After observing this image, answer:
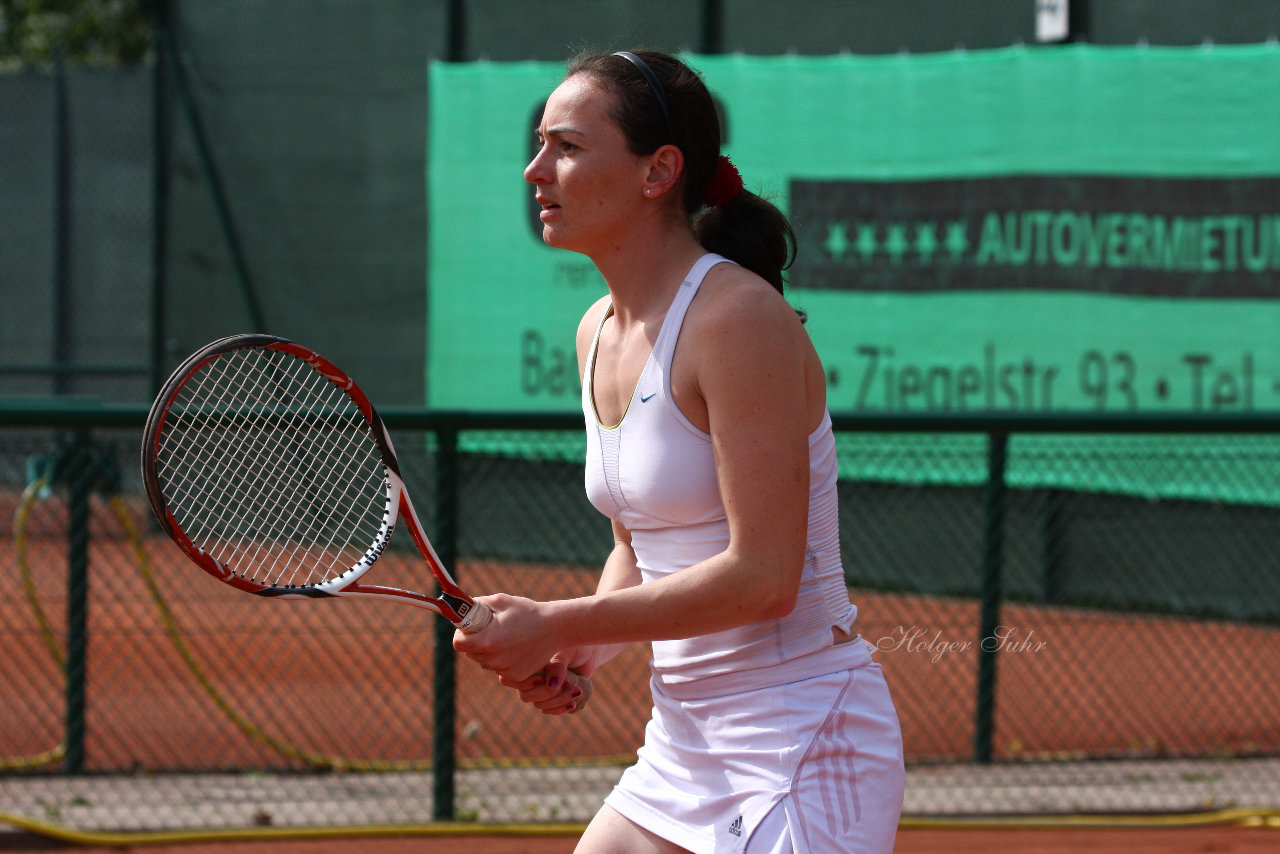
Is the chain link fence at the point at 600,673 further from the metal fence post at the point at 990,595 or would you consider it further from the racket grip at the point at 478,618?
the racket grip at the point at 478,618

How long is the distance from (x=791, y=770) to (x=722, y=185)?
892 mm

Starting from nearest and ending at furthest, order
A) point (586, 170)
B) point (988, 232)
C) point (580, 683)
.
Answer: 1. point (586, 170)
2. point (580, 683)
3. point (988, 232)

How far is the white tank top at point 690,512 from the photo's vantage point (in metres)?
1.96

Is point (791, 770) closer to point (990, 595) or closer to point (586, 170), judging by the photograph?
point (586, 170)

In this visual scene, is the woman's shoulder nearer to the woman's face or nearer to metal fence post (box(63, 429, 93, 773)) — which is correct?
the woman's face

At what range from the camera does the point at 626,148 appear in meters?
2.03

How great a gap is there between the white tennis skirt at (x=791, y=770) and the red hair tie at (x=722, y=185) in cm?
72

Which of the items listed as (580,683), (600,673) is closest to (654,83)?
(580,683)

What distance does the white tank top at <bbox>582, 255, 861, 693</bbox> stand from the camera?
6.41ft

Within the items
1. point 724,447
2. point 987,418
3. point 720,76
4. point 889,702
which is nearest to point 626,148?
point 724,447

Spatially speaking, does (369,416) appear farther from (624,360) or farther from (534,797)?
(534,797)

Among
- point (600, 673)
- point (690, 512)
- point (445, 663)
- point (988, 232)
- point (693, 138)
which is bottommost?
point (600, 673)

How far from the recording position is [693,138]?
2.08 meters

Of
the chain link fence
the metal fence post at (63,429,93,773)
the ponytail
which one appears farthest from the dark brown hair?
the metal fence post at (63,429,93,773)
